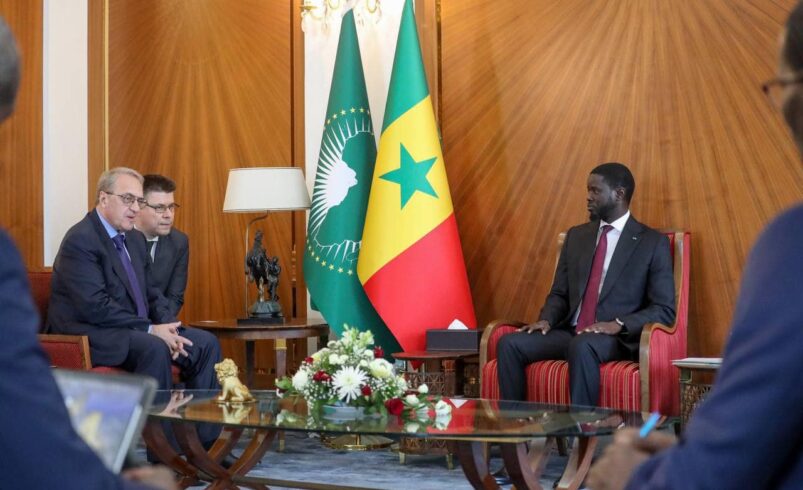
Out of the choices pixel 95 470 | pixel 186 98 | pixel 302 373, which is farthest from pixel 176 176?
pixel 95 470

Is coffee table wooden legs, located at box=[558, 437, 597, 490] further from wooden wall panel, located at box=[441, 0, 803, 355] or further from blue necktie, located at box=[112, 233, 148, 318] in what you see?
blue necktie, located at box=[112, 233, 148, 318]

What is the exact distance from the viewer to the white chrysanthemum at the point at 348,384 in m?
3.92

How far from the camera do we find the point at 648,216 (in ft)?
19.2

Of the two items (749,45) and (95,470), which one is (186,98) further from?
(95,470)

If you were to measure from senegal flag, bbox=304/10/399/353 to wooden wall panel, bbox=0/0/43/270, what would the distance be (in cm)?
211

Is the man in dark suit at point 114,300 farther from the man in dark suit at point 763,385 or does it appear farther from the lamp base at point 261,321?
the man in dark suit at point 763,385

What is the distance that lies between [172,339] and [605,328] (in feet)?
7.13

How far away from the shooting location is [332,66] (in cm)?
696

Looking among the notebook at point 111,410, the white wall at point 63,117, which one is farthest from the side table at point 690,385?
the white wall at point 63,117

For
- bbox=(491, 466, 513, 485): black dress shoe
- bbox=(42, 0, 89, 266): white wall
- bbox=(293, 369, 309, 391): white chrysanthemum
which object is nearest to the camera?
bbox=(293, 369, 309, 391): white chrysanthemum

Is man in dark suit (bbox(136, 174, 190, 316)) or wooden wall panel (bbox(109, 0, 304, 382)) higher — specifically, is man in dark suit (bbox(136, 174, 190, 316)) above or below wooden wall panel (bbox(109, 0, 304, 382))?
below

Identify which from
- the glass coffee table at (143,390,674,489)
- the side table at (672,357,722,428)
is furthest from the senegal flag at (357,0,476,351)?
the side table at (672,357,722,428)

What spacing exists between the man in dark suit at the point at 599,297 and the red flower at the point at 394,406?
1374 millimetres

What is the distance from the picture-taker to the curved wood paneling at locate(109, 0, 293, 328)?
720 centimetres
